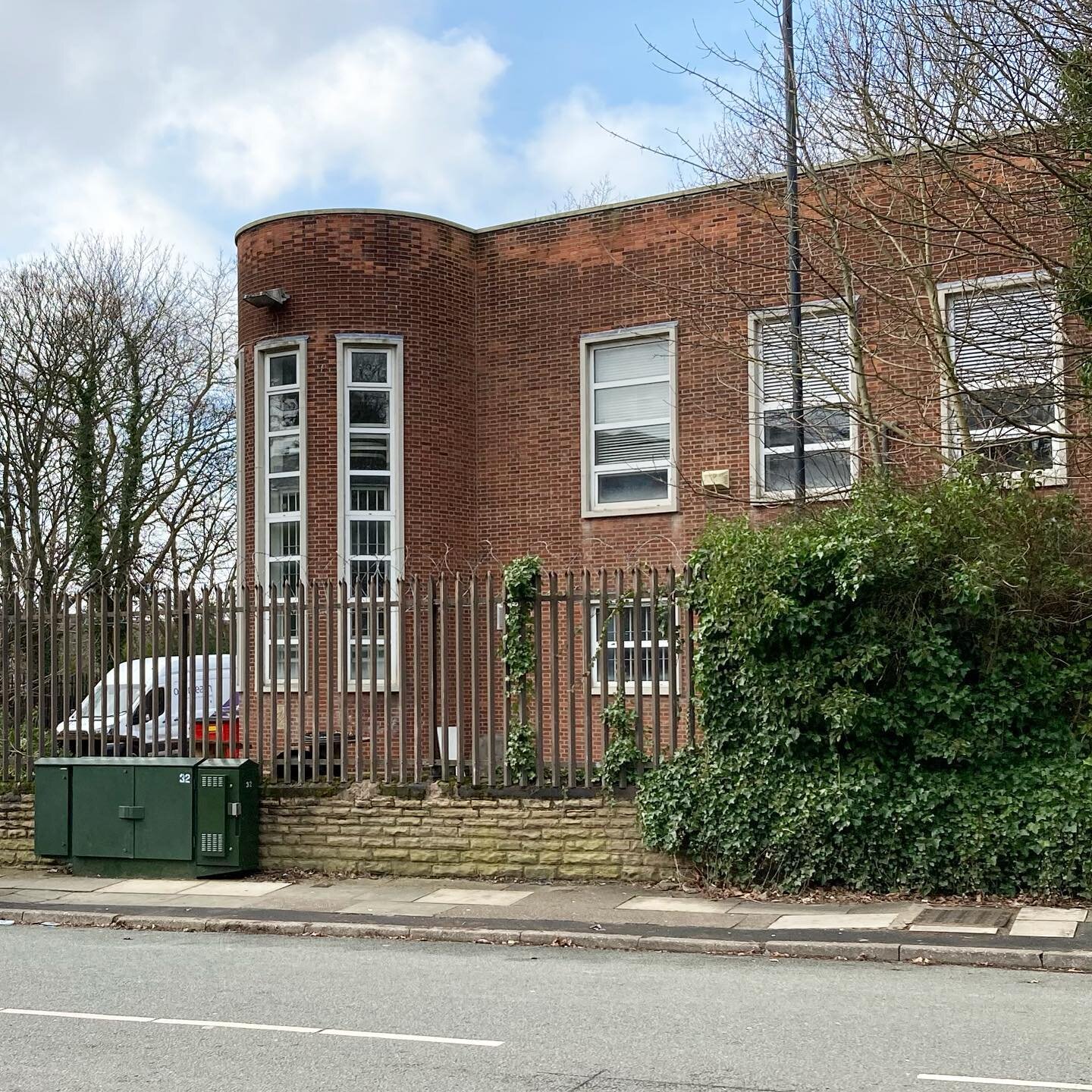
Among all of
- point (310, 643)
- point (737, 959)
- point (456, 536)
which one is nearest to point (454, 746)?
point (310, 643)

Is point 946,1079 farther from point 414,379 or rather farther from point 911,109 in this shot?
point 414,379

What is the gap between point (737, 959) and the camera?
390 inches

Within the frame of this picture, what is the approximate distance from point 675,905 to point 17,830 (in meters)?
7.71

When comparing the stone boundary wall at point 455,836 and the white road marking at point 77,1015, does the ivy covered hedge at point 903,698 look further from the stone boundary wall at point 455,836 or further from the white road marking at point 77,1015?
the white road marking at point 77,1015

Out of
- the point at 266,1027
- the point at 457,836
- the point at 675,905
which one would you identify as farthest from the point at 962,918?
the point at 266,1027

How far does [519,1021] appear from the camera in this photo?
763 centimetres

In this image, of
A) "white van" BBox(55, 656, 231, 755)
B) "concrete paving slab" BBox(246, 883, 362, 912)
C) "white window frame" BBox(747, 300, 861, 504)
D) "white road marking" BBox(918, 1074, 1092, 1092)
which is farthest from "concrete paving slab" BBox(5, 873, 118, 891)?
"white road marking" BBox(918, 1074, 1092, 1092)

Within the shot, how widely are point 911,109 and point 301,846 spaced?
9482mm

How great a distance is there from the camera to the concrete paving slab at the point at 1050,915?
10547 millimetres

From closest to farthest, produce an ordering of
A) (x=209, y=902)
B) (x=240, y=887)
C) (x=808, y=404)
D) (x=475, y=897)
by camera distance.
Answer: (x=475, y=897), (x=209, y=902), (x=240, y=887), (x=808, y=404)

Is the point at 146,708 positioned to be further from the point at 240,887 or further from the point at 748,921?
the point at 748,921

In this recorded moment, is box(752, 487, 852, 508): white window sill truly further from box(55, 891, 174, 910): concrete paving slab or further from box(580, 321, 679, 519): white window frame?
box(55, 891, 174, 910): concrete paving slab

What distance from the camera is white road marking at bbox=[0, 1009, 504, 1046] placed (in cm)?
712

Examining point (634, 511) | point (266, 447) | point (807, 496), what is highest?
point (266, 447)
